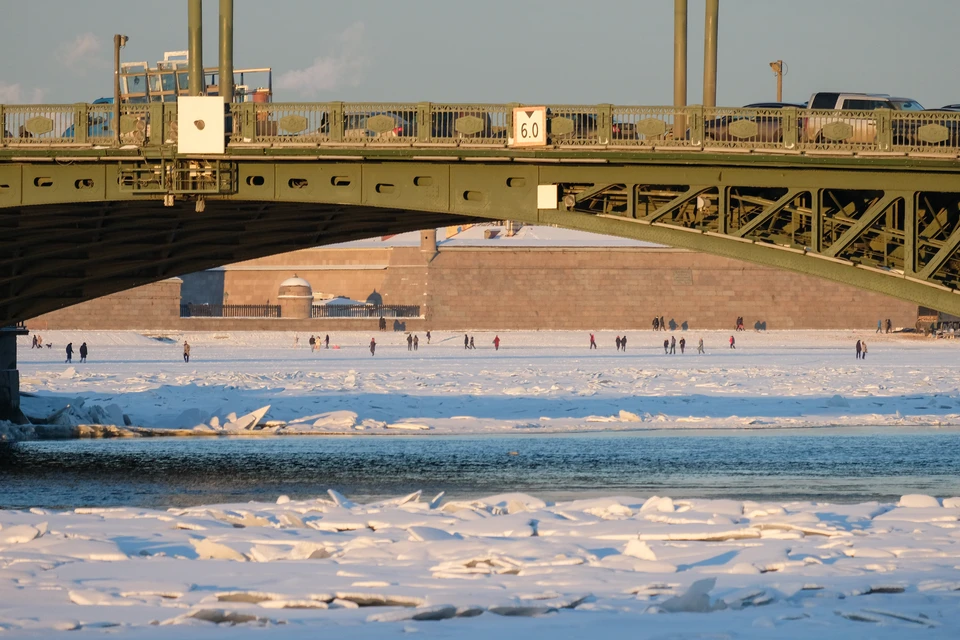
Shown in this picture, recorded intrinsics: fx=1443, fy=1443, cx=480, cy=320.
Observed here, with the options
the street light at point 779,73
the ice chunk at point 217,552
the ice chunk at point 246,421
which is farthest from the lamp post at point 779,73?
the ice chunk at point 217,552

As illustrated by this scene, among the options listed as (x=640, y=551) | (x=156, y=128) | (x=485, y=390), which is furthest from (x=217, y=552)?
(x=485, y=390)

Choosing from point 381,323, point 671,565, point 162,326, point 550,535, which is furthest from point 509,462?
point 162,326

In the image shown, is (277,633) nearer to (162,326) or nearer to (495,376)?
(495,376)

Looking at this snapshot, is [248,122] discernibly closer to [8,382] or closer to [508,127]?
[508,127]

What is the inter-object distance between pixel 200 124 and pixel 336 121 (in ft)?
8.09

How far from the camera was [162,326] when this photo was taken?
9025cm

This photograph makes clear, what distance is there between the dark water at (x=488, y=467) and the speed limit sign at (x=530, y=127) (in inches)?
243

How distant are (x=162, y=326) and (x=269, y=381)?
43.3 m

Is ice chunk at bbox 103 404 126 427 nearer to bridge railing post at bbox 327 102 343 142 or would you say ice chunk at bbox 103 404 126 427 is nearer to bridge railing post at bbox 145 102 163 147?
bridge railing post at bbox 145 102 163 147

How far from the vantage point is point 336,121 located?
25.2 meters

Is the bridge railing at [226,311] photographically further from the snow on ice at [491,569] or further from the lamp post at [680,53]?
the snow on ice at [491,569]

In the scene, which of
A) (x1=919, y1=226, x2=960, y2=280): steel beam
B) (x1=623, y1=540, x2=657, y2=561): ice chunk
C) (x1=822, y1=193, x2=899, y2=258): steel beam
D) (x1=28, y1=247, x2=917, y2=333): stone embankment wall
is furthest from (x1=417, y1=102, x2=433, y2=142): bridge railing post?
(x1=28, y1=247, x2=917, y2=333): stone embankment wall

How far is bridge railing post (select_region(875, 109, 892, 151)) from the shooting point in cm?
2330

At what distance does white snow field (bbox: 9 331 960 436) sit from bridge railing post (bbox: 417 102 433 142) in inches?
611
